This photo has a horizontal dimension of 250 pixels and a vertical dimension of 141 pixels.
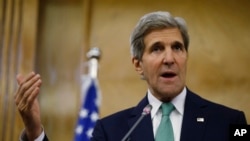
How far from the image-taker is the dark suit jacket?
2127 mm

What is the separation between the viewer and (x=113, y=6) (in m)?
4.49

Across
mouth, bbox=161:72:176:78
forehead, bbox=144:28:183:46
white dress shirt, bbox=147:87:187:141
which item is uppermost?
forehead, bbox=144:28:183:46

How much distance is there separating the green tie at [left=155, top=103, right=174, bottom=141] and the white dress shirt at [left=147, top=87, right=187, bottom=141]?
0.9 inches

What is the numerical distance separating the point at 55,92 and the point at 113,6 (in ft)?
2.83

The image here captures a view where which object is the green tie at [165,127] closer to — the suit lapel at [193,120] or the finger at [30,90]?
the suit lapel at [193,120]

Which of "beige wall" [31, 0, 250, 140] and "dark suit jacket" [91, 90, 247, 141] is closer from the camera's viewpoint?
"dark suit jacket" [91, 90, 247, 141]

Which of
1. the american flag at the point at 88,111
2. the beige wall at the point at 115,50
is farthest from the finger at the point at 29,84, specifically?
the beige wall at the point at 115,50

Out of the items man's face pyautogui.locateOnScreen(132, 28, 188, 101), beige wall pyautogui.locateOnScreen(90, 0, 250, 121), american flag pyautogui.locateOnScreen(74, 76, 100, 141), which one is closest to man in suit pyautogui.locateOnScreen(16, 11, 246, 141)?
man's face pyautogui.locateOnScreen(132, 28, 188, 101)

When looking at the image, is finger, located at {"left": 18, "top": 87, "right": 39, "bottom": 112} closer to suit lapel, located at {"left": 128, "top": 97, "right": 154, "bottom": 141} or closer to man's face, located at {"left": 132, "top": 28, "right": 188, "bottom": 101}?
suit lapel, located at {"left": 128, "top": 97, "right": 154, "bottom": 141}

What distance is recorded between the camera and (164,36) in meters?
2.36

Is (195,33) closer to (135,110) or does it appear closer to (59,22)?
(59,22)

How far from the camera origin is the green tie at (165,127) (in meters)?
2.12

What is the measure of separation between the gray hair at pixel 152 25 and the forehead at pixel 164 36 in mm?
16

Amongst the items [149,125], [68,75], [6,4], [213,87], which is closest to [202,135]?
[149,125]
